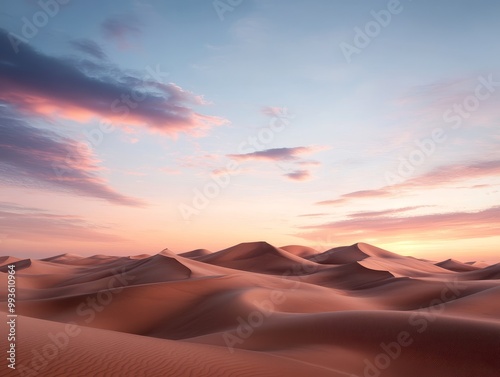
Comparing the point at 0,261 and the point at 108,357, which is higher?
the point at 0,261

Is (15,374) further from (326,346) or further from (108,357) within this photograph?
(326,346)

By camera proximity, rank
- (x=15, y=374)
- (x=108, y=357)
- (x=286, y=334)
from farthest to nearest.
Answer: (x=286, y=334) → (x=108, y=357) → (x=15, y=374)

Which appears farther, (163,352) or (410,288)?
(410,288)

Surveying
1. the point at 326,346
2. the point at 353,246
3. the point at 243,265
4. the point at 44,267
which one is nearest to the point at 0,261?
the point at 44,267

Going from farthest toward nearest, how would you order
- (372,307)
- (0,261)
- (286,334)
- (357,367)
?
(0,261)
(372,307)
(286,334)
(357,367)

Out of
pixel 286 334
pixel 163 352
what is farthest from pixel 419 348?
pixel 163 352

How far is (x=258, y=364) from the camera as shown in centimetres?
785

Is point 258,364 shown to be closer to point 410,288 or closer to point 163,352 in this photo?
point 163,352

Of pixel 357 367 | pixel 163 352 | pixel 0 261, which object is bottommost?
pixel 357 367

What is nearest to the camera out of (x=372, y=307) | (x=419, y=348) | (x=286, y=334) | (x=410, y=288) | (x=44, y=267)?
(x=419, y=348)

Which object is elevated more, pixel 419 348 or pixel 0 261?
pixel 0 261

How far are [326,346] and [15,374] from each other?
7854 millimetres

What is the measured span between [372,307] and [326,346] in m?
12.4

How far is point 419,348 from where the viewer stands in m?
11.1
